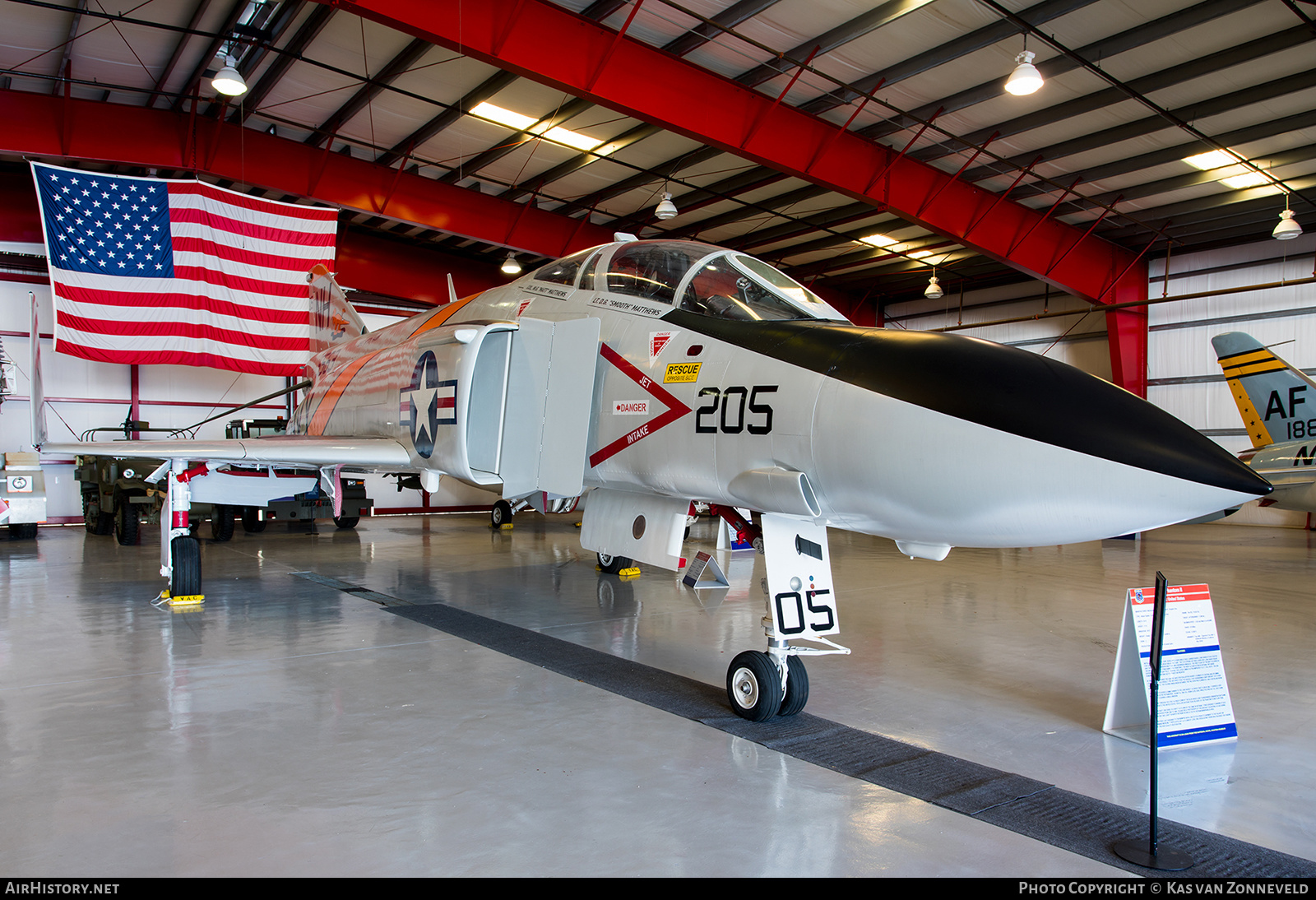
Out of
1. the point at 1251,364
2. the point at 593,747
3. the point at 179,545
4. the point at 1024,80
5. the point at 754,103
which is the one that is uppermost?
the point at 754,103

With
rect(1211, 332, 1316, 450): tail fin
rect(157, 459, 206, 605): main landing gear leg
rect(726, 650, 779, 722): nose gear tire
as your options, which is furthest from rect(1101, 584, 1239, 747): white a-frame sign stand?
rect(1211, 332, 1316, 450): tail fin

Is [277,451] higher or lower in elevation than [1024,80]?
lower

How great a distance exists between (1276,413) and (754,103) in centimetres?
993

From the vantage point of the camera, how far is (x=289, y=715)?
4.02 m

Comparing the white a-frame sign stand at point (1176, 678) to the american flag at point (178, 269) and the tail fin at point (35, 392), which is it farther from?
the american flag at point (178, 269)

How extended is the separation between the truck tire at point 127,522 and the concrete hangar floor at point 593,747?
5195mm

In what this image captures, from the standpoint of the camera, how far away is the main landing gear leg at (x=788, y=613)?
3.90 meters

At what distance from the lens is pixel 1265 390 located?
13078mm

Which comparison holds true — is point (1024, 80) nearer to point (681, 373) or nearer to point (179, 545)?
point (681, 373)

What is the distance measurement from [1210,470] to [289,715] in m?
4.17

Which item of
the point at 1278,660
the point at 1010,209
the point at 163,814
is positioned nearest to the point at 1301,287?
the point at 1010,209

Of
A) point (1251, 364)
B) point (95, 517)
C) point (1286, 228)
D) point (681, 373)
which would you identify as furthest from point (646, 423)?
point (1286, 228)

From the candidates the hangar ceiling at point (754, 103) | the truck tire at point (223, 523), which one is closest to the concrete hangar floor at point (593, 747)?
the truck tire at point (223, 523)
